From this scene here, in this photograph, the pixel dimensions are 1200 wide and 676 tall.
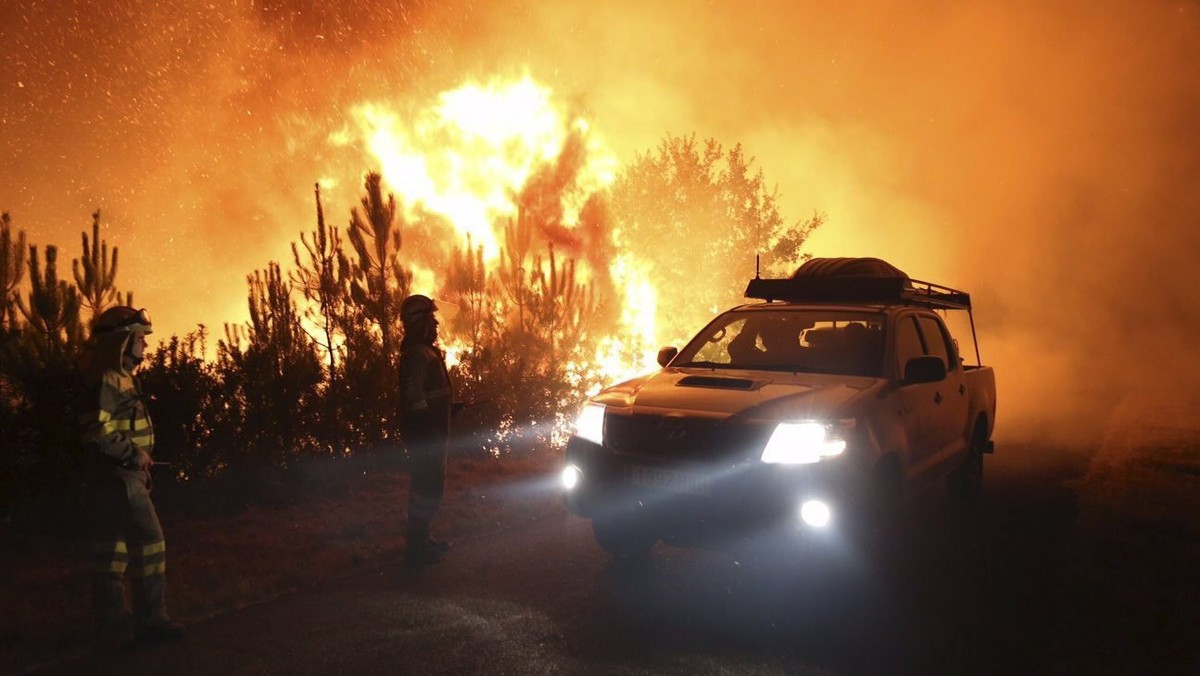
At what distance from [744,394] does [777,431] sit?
1.50 ft

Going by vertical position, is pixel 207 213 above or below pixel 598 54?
below

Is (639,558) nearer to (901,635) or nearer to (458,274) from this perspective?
(901,635)

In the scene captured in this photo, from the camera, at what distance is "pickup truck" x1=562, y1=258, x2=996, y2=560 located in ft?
14.9

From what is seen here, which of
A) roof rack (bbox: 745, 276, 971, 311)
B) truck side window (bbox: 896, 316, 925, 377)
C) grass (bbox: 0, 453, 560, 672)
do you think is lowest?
grass (bbox: 0, 453, 560, 672)

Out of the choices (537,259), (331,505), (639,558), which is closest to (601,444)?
(639,558)

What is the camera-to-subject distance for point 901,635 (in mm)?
4305

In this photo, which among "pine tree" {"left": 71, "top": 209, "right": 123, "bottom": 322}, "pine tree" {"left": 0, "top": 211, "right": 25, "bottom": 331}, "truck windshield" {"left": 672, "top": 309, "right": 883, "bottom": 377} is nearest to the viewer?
"truck windshield" {"left": 672, "top": 309, "right": 883, "bottom": 377}

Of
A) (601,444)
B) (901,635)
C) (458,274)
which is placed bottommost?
(901,635)

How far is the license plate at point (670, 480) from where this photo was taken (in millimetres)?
4660

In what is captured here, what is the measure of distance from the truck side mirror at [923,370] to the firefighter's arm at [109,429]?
15.5 ft

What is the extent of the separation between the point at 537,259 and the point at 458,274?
1.43 meters

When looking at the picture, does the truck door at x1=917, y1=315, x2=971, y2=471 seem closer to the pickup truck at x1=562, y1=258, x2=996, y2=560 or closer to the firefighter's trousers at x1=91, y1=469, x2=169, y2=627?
the pickup truck at x1=562, y1=258, x2=996, y2=560

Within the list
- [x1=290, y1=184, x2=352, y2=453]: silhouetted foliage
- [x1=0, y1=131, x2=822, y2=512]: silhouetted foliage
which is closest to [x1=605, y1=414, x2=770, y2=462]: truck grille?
[x1=0, y1=131, x2=822, y2=512]: silhouetted foliage

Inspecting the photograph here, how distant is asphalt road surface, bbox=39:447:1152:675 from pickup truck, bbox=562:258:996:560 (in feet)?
1.05
